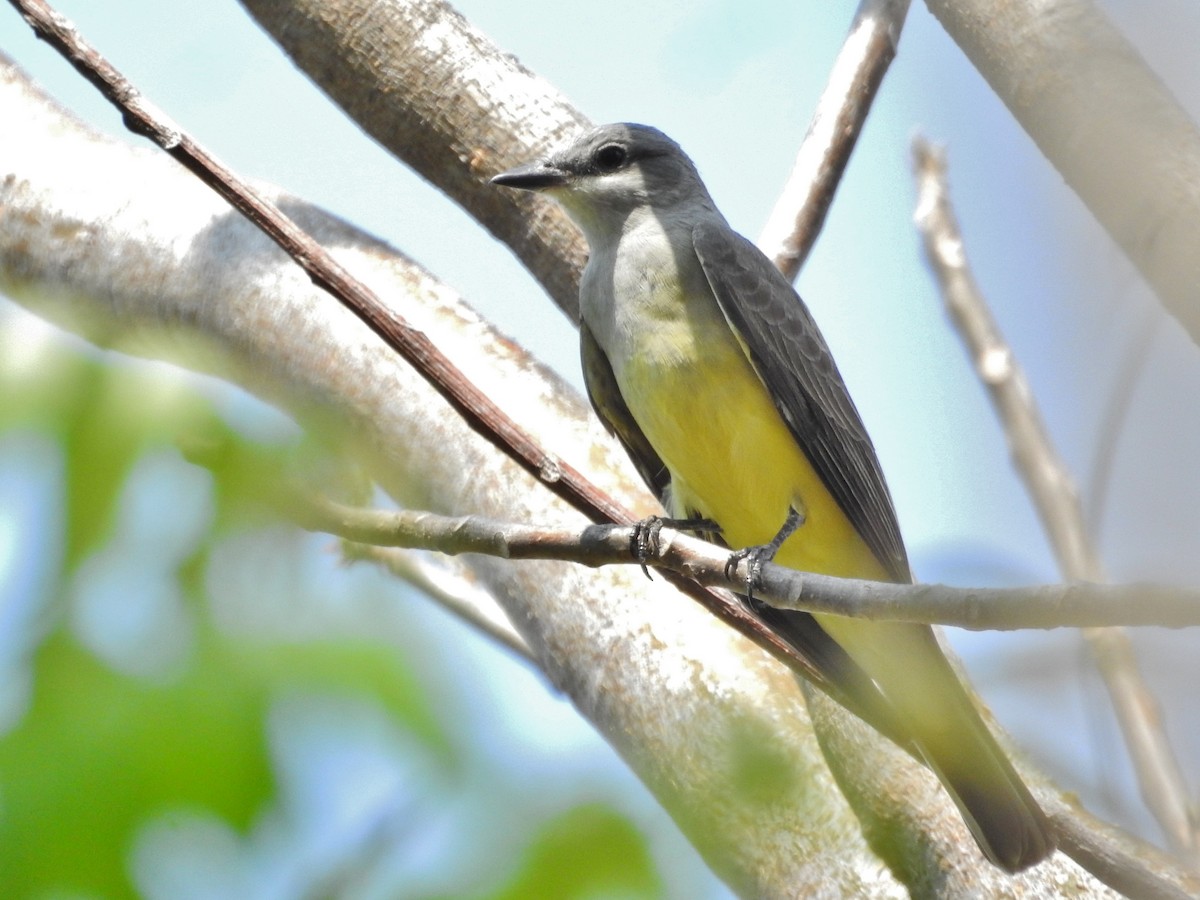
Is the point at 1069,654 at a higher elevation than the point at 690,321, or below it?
below

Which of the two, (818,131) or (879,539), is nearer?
(879,539)

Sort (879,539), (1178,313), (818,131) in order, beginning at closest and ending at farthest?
1. (1178,313)
2. (879,539)
3. (818,131)

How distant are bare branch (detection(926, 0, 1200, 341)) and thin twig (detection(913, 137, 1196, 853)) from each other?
1.16 meters

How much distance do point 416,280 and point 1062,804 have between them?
2.84 meters

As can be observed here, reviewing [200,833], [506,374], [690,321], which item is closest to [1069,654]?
[690,321]

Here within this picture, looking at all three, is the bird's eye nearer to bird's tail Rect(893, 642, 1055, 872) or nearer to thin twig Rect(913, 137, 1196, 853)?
thin twig Rect(913, 137, 1196, 853)

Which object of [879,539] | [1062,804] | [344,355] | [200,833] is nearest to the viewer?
[200,833]

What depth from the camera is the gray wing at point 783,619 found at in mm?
3851

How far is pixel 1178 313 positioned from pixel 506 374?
2633 mm

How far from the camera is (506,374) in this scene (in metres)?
4.70

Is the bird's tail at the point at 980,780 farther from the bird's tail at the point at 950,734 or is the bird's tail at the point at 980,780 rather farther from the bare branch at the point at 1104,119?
the bare branch at the point at 1104,119

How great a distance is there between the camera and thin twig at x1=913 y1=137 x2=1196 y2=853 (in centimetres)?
453

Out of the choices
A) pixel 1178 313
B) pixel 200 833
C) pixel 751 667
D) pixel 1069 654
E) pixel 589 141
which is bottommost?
pixel 200 833

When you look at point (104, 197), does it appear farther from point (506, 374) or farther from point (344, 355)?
point (506, 374)
